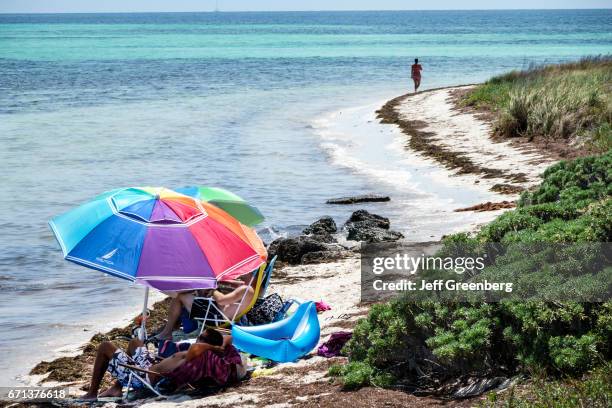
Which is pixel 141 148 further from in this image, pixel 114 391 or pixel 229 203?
pixel 114 391

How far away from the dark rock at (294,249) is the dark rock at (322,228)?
4.22 ft

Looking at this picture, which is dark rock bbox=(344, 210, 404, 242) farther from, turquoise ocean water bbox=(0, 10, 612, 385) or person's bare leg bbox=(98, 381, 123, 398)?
person's bare leg bbox=(98, 381, 123, 398)

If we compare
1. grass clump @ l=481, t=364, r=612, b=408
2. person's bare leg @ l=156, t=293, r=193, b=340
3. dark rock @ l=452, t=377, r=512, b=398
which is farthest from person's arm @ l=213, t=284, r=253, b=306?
grass clump @ l=481, t=364, r=612, b=408

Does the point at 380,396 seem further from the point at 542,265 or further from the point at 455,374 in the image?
the point at 542,265

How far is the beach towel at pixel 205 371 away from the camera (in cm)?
766

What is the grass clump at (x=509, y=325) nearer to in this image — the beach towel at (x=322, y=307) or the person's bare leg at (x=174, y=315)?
the person's bare leg at (x=174, y=315)

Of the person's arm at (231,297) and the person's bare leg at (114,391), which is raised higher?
the person's arm at (231,297)

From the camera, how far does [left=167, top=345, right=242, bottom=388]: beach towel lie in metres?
7.66

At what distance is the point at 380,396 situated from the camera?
22.0ft

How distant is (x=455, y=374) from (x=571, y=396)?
1690 millimetres

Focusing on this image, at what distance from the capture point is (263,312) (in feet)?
30.4

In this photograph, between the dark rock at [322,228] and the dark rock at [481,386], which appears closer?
the dark rock at [481,386]

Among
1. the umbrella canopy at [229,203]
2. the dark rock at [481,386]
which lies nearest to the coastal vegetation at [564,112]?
the umbrella canopy at [229,203]

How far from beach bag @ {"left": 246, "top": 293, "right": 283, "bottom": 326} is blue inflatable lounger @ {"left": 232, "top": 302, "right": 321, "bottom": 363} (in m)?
0.52
